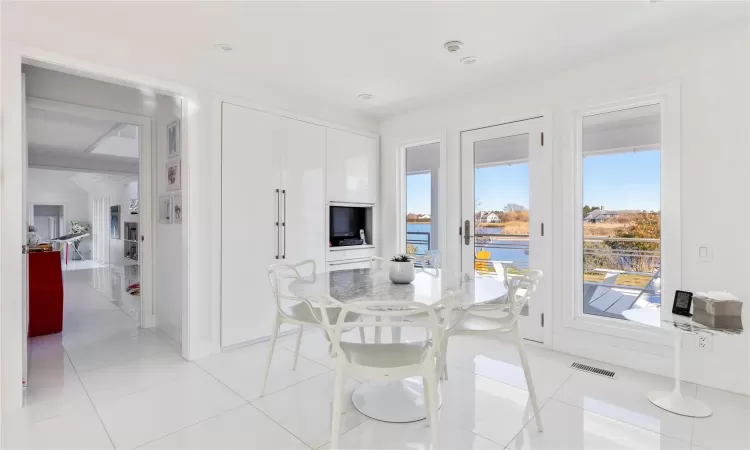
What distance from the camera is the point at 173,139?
350cm

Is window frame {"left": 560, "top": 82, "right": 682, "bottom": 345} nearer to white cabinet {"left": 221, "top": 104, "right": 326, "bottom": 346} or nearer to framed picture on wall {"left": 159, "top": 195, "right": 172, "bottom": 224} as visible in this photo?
white cabinet {"left": 221, "top": 104, "right": 326, "bottom": 346}

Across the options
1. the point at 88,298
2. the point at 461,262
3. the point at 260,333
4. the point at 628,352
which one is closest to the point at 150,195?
the point at 260,333

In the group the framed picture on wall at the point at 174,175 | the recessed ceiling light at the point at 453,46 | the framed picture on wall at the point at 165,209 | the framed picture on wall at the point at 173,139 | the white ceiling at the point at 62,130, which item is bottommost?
the framed picture on wall at the point at 165,209

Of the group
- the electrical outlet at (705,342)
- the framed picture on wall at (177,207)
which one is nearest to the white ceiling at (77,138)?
the framed picture on wall at (177,207)

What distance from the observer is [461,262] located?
3.77 meters

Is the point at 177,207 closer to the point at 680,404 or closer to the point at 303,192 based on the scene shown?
the point at 303,192

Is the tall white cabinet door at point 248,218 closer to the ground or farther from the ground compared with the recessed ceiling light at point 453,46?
closer to the ground

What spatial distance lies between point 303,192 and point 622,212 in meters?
3.42

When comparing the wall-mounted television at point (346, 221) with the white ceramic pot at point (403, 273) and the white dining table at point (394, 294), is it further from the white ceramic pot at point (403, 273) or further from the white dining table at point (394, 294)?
the white ceramic pot at point (403, 273)

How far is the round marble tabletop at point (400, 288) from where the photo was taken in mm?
1812

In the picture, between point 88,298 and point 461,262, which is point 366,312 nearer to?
point 461,262

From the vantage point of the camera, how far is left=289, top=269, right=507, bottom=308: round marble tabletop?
181 cm

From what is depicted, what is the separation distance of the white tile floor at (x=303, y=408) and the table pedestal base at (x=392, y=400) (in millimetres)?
59

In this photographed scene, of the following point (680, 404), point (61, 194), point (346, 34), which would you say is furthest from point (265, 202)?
point (61, 194)
